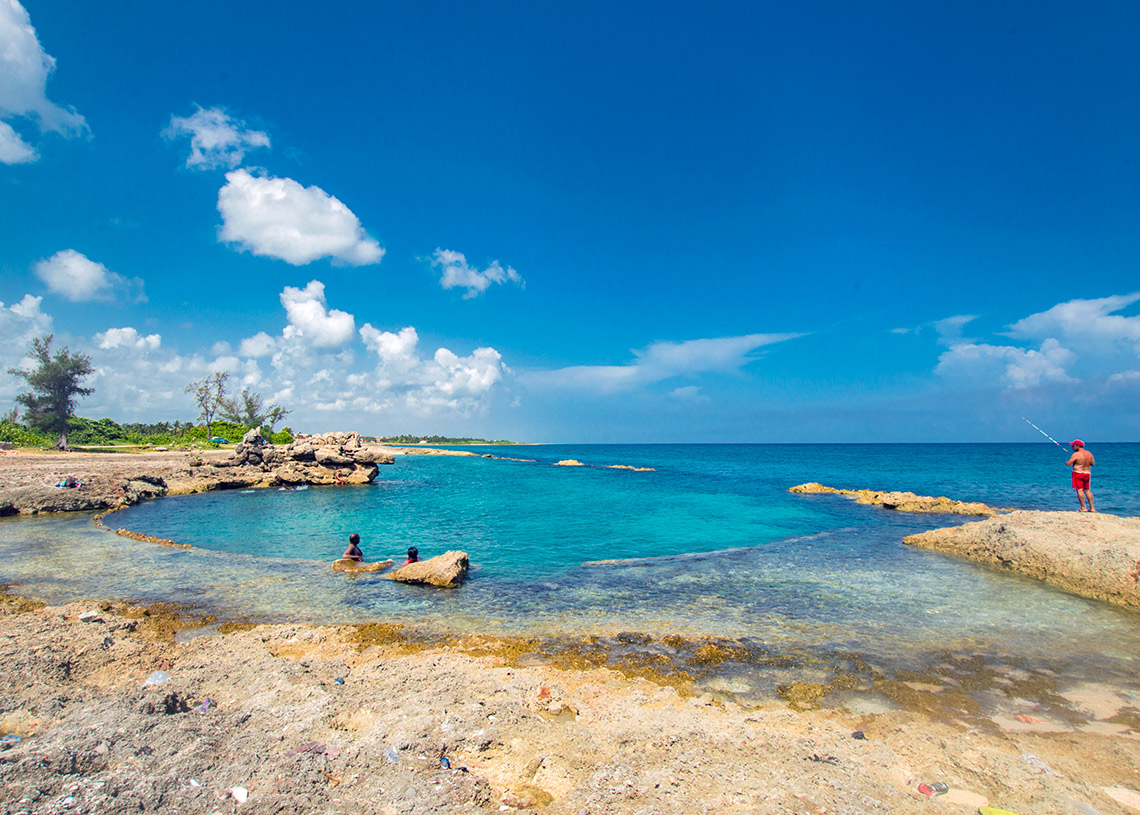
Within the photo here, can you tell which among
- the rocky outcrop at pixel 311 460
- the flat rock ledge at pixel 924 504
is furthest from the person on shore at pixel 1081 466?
the rocky outcrop at pixel 311 460

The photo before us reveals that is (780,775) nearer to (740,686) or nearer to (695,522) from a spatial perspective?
(740,686)

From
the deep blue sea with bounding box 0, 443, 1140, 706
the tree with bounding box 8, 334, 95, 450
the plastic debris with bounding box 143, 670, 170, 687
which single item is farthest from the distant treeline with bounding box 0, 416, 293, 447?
the plastic debris with bounding box 143, 670, 170, 687

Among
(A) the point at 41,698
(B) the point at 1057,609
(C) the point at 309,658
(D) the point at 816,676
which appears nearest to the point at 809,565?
(B) the point at 1057,609

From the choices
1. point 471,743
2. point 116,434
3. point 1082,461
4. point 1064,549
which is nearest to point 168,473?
point 471,743

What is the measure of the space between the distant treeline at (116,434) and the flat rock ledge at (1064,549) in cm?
8137

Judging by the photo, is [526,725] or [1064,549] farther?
[1064,549]

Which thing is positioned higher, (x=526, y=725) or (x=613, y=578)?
(x=526, y=725)

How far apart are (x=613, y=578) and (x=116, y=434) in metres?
105

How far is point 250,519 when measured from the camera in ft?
90.7

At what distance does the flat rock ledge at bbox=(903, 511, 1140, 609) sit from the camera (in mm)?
13562

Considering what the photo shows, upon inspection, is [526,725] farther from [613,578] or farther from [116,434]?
[116,434]

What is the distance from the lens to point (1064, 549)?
15.4 metres

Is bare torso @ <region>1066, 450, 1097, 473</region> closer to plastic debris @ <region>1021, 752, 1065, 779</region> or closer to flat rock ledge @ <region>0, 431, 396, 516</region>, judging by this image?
plastic debris @ <region>1021, 752, 1065, 779</region>

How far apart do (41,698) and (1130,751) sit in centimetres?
1420
